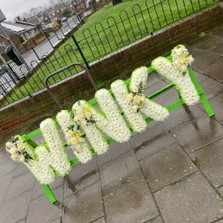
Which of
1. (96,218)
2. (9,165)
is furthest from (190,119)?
(9,165)

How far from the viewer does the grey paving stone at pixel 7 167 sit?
5.87 metres

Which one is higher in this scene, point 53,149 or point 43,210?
point 53,149

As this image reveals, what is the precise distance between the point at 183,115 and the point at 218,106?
1.76ft

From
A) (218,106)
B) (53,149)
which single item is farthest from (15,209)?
(218,106)

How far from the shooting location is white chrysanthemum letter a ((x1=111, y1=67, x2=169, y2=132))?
3.95 m

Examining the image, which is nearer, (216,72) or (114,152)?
(114,152)

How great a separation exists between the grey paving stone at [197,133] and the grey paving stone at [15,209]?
245 cm

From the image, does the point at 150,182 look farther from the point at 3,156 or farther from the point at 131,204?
the point at 3,156

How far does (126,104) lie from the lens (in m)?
4.04

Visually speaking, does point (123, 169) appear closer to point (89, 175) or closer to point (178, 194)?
point (89, 175)

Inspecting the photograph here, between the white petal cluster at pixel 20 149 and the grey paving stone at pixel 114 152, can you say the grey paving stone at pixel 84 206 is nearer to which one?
the grey paving stone at pixel 114 152

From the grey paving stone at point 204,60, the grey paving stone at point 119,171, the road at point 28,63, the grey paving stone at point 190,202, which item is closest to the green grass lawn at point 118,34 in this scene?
the road at point 28,63

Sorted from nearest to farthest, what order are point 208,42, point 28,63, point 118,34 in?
1. point 208,42
2. point 118,34
3. point 28,63

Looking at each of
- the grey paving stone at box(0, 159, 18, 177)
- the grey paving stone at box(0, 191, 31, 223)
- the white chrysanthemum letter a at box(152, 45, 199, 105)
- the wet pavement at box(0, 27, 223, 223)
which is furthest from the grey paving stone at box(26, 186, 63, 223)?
the white chrysanthemum letter a at box(152, 45, 199, 105)
